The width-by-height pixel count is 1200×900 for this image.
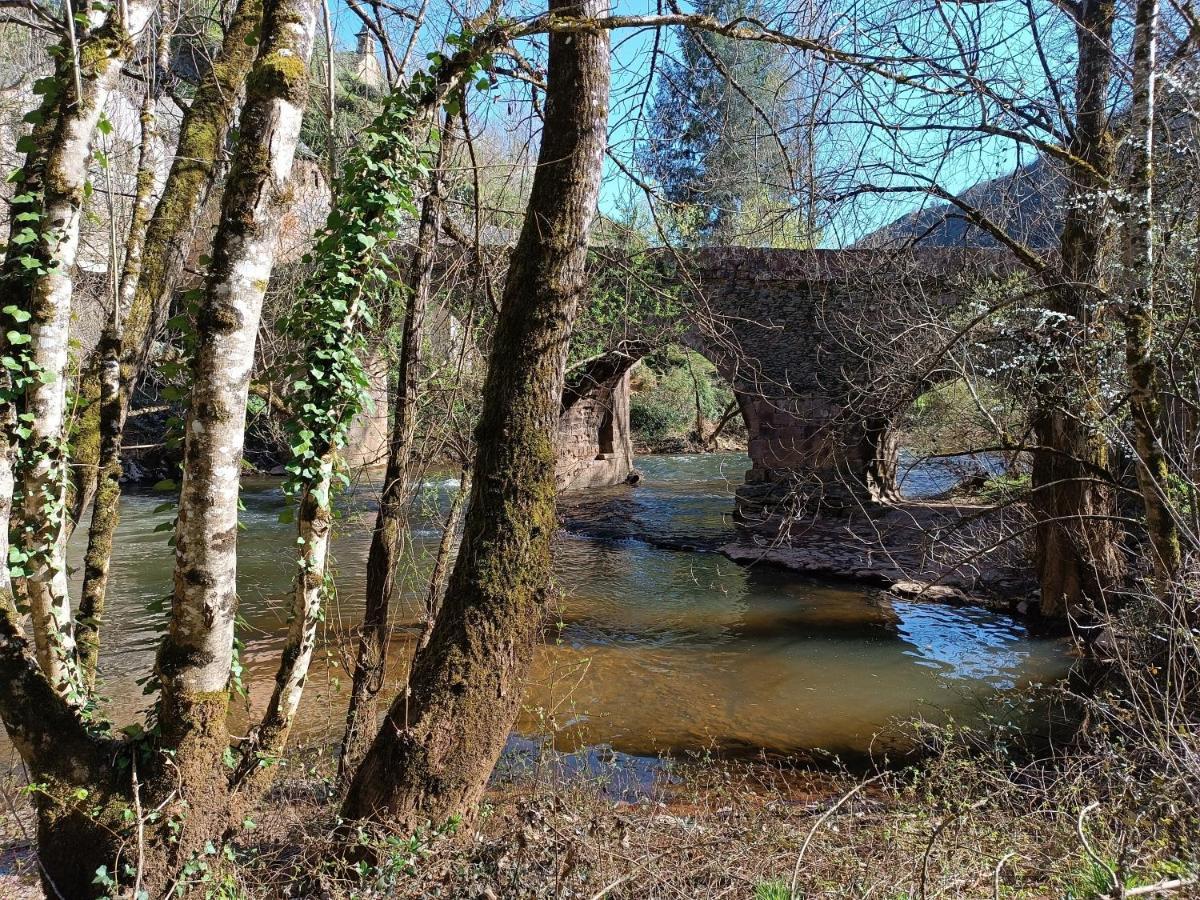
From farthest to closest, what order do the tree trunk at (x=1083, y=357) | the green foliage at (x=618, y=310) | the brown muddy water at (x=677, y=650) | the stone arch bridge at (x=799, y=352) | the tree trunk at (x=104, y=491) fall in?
1. the stone arch bridge at (x=799, y=352)
2. the brown muddy water at (x=677, y=650)
3. the green foliage at (x=618, y=310)
4. the tree trunk at (x=1083, y=357)
5. the tree trunk at (x=104, y=491)

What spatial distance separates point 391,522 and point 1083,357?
4.57 meters

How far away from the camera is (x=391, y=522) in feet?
13.7

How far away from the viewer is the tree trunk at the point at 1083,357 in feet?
16.9

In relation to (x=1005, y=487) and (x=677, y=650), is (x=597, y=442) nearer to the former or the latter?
(x=677, y=650)

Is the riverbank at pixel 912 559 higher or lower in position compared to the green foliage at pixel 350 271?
lower

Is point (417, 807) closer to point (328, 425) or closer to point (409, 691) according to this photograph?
point (409, 691)

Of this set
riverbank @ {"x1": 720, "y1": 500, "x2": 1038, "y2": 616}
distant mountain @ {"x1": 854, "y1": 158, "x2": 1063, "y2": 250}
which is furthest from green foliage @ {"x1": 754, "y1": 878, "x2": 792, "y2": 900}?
distant mountain @ {"x1": 854, "y1": 158, "x2": 1063, "y2": 250}

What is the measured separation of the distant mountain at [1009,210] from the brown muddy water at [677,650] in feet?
8.48

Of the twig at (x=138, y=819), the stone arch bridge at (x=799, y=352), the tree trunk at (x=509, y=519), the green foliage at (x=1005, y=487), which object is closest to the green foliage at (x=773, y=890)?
the tree trunk at (x=509, y=519)

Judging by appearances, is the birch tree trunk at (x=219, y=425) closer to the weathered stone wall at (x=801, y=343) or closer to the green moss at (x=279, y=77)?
the green moss at (x=279, y=77)

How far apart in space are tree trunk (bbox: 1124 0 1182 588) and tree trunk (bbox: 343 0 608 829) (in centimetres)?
296

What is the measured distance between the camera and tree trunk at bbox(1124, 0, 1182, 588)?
4.12 m

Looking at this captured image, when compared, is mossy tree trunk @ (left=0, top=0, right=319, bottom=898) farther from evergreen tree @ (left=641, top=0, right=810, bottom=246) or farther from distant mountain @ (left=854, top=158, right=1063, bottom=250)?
distant mountain @ (left=854, top=158, right=1063, bottom=250)

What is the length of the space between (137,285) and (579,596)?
22.2 ft
